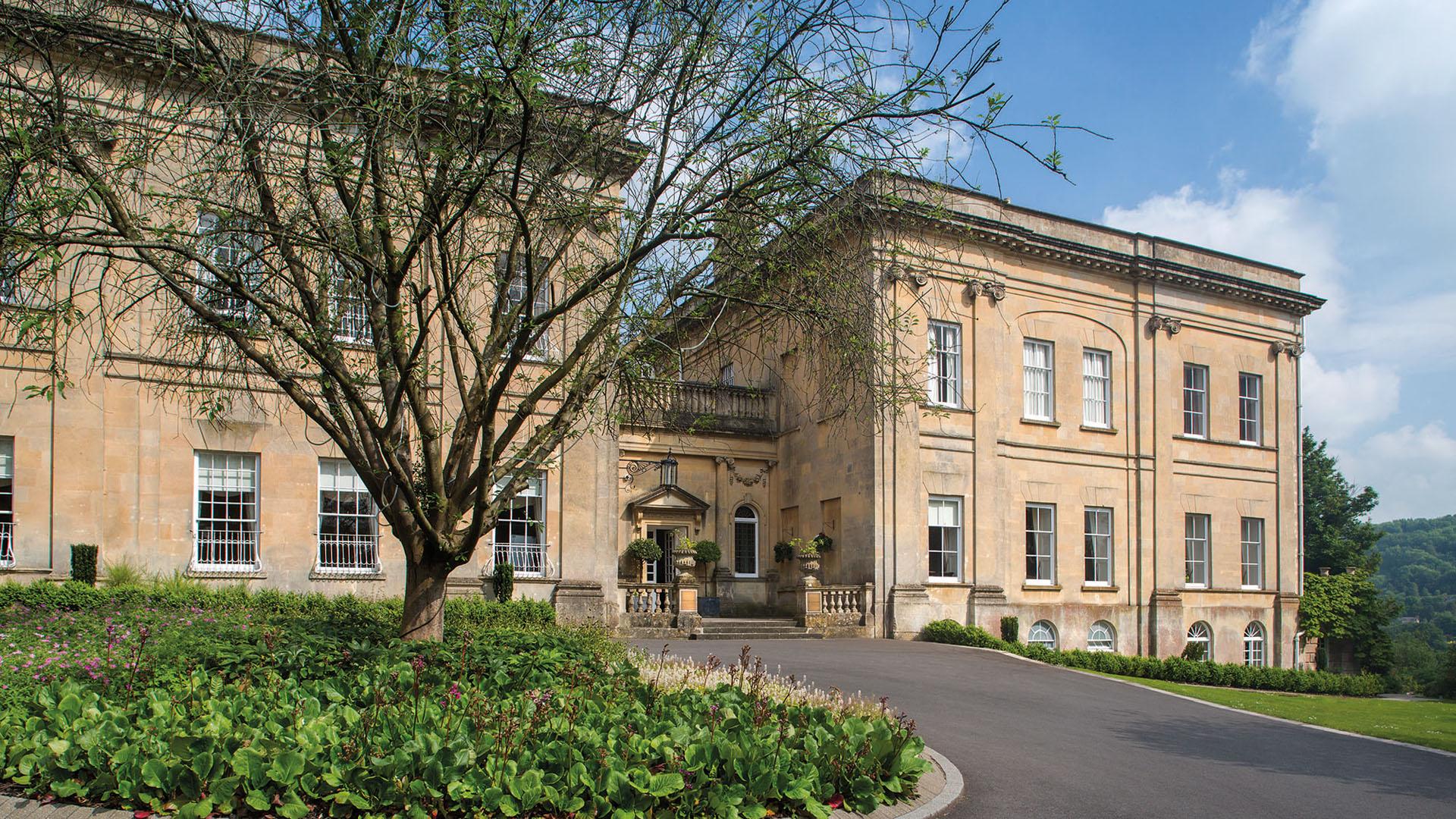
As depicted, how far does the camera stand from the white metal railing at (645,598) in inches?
910

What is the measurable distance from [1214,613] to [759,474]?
1410 centimetres

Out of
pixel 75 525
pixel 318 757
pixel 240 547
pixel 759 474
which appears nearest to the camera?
pixel 318 757

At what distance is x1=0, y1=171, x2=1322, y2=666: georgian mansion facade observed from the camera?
18344mm

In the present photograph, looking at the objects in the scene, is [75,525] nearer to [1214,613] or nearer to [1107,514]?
[1107,514]

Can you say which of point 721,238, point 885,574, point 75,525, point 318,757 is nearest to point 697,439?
point 885,574

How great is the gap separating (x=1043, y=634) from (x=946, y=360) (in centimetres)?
762

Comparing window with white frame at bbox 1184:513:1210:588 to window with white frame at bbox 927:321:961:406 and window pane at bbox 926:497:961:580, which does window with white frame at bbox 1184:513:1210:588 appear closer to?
window pane at bbox 926:497:961:580

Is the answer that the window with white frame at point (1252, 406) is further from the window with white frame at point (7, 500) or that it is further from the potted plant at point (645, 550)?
the window with white frame at point (7, 500)

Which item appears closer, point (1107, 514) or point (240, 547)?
point (240, 547)

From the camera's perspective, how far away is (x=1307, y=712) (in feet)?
50.5

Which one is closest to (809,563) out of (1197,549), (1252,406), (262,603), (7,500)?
(262,603)

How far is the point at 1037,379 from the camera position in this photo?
27922 mm

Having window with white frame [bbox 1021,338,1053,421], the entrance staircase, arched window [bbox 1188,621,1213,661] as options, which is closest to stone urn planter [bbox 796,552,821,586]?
the entrance staircase

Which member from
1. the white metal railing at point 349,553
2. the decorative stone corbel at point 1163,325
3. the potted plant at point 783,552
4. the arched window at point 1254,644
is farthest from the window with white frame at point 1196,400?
the white metal railing at point 349,553
